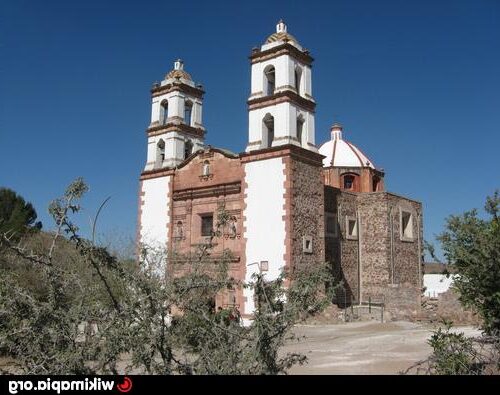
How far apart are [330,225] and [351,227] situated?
1.81 metres

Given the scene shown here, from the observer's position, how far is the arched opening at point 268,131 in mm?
20812

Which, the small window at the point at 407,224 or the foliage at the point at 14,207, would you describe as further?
the foliage at the point at 14,207

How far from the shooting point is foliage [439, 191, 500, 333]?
7.60 metres

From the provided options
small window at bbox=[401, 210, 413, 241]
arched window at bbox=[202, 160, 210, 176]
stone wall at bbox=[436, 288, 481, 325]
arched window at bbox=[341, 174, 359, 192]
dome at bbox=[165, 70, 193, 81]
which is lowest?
stone wall at bbox=[436, 288, 481, 325]

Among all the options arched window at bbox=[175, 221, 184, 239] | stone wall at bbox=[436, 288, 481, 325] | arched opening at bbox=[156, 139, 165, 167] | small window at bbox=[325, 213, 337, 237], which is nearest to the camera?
stone wall at bbox=[436, 288, 481, 325]

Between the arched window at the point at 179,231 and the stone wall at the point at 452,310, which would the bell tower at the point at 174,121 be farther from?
the stone wall at the point at 452,310

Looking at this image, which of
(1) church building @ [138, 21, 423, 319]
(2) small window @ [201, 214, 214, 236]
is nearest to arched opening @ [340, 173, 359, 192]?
(1) church building @ [138, 21, 423, 319]

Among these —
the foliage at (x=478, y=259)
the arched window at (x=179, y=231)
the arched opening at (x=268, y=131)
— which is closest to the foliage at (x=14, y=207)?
the arched window at (x=179, y=231)

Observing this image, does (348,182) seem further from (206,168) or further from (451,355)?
(451,355)

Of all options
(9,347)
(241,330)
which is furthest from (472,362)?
(9,347)

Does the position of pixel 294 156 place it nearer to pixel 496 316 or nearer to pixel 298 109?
pixel 298 109

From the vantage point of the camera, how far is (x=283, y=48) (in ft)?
67.4

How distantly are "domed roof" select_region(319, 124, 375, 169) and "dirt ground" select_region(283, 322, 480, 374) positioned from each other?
12.9 metres

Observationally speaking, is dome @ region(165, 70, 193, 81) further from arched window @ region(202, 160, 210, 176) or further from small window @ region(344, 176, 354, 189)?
small window @ region(344, 176, 354, 189)
